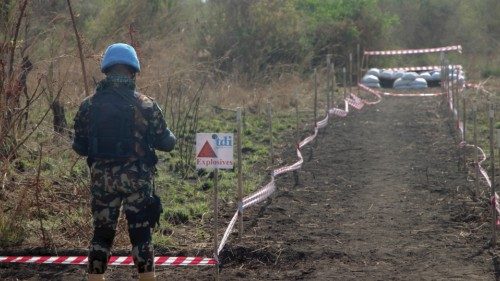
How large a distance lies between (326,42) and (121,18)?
1586 centimetres

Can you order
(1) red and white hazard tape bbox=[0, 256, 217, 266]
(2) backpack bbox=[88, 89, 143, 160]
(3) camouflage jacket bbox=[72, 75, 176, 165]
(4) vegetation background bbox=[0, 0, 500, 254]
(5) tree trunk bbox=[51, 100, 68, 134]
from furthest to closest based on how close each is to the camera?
(5) tree trunk bbox=[51, 100, 68, 134] → (4) vegetation background bbox=[0, 0, 500, 254] → (1) red and white hazard tape bbox=[0, 256, 217, 266] → (3) camouflage jacket bbox=[72, 75, 176, 165] → (2) backpack bbox=[88, 89, 143, 160]

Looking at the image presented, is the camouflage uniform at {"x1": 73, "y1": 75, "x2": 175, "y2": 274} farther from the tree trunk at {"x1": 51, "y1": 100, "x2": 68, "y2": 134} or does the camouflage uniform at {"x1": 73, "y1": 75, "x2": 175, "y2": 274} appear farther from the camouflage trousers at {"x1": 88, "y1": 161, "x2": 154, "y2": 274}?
the tree trunk at {"x1": 51, "y1": 100, "x2": 68, "y2": 134}

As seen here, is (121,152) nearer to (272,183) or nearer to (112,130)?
(112,130)

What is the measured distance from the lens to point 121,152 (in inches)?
258

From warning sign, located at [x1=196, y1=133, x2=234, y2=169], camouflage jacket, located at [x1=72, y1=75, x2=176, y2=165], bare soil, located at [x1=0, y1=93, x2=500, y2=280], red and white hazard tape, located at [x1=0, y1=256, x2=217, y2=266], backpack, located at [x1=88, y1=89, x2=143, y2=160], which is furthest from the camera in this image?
red and white hazard tape, located at [x1=0, y1=256, x2=217, y2=266]

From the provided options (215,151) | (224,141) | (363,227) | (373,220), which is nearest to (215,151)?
(215,151)

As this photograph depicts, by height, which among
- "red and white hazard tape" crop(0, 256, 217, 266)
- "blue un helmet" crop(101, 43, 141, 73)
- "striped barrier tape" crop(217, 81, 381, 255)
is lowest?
A: "red and white hazard tape" crop(0, 256, 217, 266)

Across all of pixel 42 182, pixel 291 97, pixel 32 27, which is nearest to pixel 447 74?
pixel 291 97

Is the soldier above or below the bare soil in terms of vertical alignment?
above

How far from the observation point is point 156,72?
14148 mm

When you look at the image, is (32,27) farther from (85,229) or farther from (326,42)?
(326,42)

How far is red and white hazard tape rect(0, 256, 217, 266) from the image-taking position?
26.8 ft

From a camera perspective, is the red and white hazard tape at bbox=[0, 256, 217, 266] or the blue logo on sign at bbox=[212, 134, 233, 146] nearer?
the blue logo on sign at bbox=[212, 134, 233, 146]

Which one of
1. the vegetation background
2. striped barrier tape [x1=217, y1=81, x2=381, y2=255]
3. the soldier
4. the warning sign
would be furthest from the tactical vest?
the vegetation background
